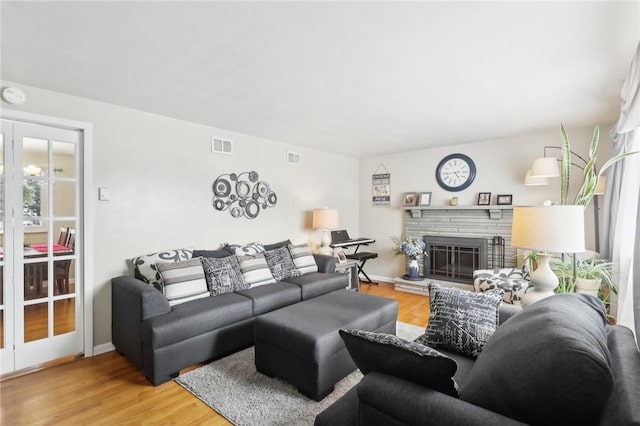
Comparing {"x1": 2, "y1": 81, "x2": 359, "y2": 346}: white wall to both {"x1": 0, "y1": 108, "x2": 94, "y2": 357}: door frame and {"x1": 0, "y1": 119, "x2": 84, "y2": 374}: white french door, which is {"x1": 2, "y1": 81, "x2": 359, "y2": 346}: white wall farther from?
{"x1": 0, "y1": 119, "x2": 84, "y2": 374}: white french door

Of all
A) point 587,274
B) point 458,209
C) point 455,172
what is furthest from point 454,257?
point 587,274

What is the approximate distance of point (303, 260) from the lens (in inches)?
161

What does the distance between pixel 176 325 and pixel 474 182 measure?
4.41m

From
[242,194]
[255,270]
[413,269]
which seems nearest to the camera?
[255,270]

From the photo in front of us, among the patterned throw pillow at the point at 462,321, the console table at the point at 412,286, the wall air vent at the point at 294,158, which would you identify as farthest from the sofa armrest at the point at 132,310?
the console table at the point at 412,286

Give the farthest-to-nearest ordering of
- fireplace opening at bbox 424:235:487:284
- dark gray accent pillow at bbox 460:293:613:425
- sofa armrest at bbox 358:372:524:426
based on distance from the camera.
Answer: fireplace opening at bbox 424:235:487:284, sofa armrest at bbox 358:372:524:426, dark gray accent pillow at bbox 460:293:613:425

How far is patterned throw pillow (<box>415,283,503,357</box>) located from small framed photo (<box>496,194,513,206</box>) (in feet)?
9.75

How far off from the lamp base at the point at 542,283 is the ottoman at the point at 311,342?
112 cm

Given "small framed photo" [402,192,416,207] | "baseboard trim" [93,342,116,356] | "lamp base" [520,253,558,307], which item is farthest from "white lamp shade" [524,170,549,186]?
"baseboard trim" [93,342,116,356]

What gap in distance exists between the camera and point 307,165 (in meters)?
5.02

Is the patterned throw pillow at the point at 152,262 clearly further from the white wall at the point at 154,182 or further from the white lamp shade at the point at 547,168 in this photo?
the white lamp shade at the point at 547,168

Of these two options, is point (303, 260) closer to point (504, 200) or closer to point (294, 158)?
point (294, 158)

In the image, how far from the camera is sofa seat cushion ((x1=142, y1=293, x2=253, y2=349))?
2.34m

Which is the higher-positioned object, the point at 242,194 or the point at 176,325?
the point at 242,194
